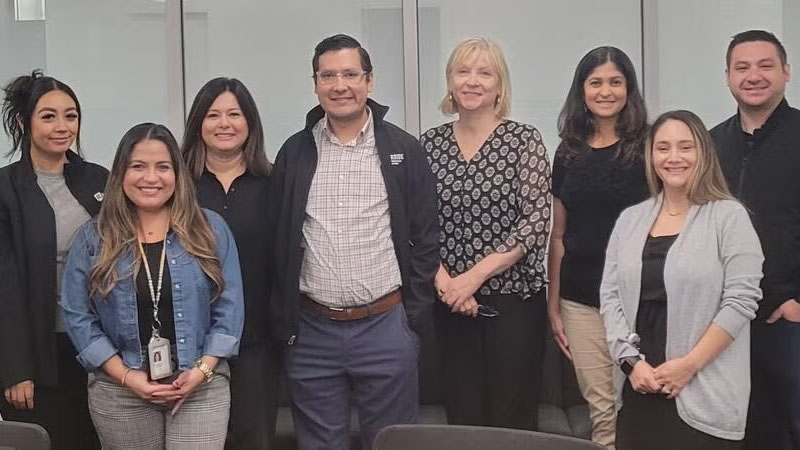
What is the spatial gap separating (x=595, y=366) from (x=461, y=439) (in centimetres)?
131

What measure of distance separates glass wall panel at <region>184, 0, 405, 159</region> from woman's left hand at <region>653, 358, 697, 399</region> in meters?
2.57

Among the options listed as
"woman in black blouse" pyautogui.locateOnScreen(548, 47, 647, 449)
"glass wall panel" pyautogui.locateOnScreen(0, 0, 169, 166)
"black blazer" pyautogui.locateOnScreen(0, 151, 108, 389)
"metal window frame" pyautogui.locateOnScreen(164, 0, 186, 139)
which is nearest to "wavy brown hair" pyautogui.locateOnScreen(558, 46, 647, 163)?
"woman in black blouse" pyautogui.locateOnScreen(548, 47, 647, 449)

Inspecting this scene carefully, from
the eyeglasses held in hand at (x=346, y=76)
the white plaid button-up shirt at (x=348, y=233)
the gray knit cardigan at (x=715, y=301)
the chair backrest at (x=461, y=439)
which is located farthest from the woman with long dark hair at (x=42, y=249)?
the gray knit cardigan at (x=715, y=301)

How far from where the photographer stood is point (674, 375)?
2.26m

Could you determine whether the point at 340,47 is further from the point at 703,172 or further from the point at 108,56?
the point at 108,56

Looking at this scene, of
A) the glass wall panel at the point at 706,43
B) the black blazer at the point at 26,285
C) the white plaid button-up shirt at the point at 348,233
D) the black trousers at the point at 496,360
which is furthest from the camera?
the glass wall panel at the point at 706,43

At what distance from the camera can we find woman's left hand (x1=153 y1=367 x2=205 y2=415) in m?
2.34

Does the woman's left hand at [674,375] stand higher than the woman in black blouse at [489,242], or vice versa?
the woman in black blouse at [489,242]

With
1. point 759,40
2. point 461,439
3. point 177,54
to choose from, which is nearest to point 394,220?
point 461,439

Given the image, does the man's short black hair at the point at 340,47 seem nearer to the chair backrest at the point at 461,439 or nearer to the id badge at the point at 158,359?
the id badge at the point at 158,359

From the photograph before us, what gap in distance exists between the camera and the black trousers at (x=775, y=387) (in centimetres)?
273

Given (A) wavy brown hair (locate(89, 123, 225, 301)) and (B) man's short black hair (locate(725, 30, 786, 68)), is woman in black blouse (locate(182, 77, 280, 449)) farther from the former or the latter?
(B) man's short black hair (locate(725, 30, 786, 68))

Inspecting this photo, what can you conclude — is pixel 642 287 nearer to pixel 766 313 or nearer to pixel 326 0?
pixel 766 313

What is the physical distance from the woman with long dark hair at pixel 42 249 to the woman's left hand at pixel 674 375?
1.87 m
